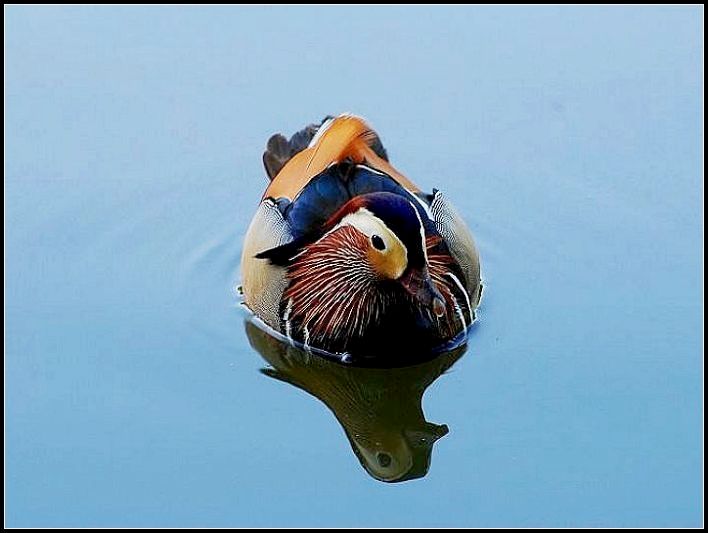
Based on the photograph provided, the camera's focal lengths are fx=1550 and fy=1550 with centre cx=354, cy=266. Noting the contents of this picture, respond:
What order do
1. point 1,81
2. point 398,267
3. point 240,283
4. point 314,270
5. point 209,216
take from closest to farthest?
point 398,267
point 314,270
point 240,283
point 209,216
point 1,81

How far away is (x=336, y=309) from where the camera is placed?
6.00 meters

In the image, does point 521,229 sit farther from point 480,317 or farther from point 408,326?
point 408,326

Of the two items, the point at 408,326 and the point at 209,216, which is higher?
the point at 209,216

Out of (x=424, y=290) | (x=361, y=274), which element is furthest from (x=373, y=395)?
(x=424, y=290)

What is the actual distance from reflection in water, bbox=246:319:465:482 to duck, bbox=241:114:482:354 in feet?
0.23

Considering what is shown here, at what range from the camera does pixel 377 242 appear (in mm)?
5699

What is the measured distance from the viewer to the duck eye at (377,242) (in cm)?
567

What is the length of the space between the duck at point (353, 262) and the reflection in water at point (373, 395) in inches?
2.8

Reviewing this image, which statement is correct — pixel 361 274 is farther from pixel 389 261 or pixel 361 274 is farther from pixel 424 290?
pixel 424 290

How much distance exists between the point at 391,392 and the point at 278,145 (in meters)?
1.38

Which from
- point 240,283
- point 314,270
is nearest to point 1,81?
point 240,283

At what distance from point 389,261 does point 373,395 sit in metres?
0.60

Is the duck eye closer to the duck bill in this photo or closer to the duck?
the duck

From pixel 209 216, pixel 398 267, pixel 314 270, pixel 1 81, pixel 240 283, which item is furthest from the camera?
pixel 1 81
